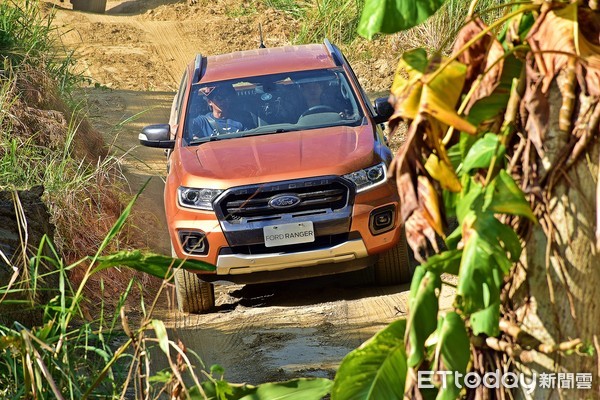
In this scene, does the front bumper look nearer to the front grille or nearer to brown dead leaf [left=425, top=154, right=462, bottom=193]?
the front grille

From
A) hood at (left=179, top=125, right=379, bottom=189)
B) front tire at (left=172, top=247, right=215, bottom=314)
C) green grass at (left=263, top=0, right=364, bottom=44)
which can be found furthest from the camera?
green grass at (left=263, top=0, right=364, bottom=44)

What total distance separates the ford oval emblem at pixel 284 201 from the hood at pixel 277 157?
14 centimetres

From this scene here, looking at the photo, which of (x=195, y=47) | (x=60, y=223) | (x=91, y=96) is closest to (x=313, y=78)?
(x=60, y=223)

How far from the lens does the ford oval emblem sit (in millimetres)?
7340

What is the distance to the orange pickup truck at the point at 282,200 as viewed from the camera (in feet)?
24.1

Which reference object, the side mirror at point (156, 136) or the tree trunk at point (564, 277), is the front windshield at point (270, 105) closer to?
the side mirror at point (156, 136)

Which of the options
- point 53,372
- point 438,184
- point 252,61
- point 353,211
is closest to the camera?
point 438,184

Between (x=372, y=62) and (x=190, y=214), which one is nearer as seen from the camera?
(x=190, y=214)

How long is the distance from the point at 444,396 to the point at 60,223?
21.8 ft

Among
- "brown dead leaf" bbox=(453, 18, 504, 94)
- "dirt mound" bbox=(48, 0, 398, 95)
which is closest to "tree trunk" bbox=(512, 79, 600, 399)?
"brown dead leaf" bbox=(453, 18, 504, 94)

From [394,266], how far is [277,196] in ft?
3.99

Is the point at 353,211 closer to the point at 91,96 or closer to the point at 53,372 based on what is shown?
the point at 53,372

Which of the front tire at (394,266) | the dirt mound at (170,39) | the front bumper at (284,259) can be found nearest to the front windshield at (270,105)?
the front tire at (394,266)

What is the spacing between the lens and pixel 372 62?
1761 cm
